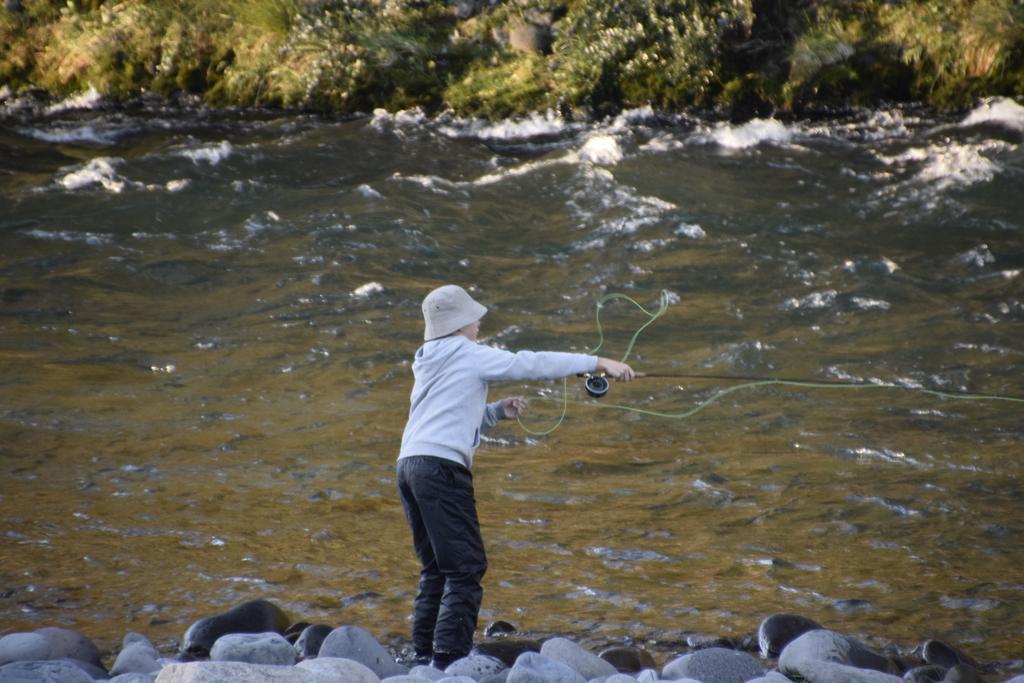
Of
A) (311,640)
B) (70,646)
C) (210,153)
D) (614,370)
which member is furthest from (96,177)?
(614,370)

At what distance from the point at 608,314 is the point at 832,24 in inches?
279

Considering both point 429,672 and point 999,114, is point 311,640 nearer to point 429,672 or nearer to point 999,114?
point 429,672

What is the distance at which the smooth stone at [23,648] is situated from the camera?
12.2ft

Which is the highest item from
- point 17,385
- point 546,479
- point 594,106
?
point 594,106

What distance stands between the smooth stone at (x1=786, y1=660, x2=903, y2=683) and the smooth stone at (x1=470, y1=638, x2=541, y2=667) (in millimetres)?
976

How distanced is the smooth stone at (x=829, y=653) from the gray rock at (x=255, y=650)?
1666 millimetres

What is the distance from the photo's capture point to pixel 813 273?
9.33 meters

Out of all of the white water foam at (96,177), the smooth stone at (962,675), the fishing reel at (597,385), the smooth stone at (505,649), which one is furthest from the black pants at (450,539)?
the white water foam at (96,177)

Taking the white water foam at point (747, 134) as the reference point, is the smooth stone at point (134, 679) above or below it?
below

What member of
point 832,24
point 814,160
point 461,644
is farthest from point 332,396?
point 832,24

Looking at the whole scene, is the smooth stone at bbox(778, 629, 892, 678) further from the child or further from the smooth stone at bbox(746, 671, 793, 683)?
the child

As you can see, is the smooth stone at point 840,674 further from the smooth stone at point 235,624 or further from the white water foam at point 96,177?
the white water foam at point 96,177

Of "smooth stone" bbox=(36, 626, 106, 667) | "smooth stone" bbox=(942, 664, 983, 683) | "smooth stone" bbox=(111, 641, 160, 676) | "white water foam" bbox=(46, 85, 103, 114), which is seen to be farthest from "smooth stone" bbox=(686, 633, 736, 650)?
"white water foam" bbox=(46, 85, 103, 114)

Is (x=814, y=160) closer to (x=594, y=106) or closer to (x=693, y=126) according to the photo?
(x=693, y=126)
